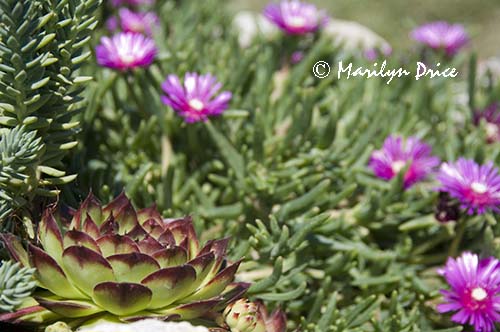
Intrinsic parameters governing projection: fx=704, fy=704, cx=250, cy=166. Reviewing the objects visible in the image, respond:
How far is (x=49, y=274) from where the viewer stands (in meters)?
1.25

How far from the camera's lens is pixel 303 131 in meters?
2.09

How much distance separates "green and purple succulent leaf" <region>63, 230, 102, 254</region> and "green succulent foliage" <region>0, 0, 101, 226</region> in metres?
0.16

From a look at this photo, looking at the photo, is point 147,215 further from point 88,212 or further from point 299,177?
point 299,177

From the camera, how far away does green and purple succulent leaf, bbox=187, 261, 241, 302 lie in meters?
1.33

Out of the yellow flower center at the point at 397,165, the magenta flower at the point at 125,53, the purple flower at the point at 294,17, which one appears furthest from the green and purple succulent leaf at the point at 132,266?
the purple flower at the point at 294,17

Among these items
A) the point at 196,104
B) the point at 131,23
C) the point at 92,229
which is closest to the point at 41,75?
the point at 92,229

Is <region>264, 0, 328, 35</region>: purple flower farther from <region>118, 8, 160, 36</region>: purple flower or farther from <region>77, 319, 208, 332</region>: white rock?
<region>77, 319, 208, 332</region>: white rock

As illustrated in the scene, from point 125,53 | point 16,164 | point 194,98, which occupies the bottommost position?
point 16,164

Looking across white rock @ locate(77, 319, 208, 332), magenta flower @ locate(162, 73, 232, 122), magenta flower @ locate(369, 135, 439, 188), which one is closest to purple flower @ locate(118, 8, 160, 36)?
magenta flower @ locate(162, 73, 232, 122)

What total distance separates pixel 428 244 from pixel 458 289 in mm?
387

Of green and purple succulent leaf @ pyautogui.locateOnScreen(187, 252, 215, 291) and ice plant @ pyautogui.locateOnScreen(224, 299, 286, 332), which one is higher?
green and purple succulent leaf @ pyautogui.locateOnScreen(187, 252, 215, 291)

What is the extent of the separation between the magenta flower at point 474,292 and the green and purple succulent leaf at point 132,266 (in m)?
0.73

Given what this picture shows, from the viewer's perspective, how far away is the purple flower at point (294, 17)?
2.45 m

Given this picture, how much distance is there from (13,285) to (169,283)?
263 mm
